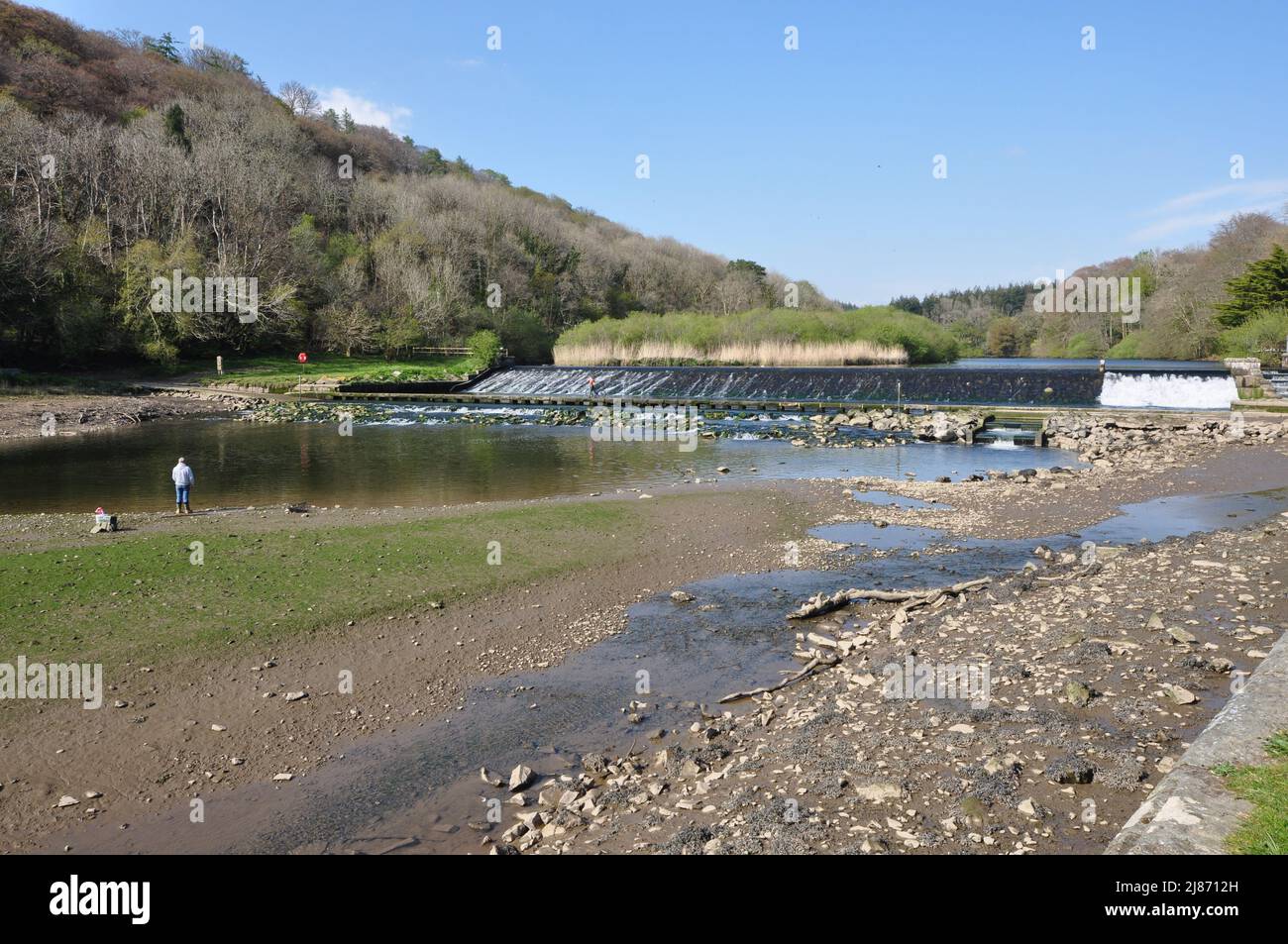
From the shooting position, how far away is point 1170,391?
118ft

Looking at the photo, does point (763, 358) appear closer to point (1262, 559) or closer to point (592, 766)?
point (1262, 559)

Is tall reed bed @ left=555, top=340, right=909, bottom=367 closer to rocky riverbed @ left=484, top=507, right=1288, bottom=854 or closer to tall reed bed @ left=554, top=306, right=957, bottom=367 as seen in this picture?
tall reed bed @ left=554, top=306, right=957, bottom=367

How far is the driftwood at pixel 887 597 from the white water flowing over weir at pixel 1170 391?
97.2ft

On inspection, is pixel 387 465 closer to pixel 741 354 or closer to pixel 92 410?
pixel 92 410

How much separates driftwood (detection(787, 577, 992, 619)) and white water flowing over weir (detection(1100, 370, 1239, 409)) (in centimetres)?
2964

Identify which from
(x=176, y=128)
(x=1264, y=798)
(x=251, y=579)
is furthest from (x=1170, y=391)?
(x=176, y=128)

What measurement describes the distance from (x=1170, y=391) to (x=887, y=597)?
103ft

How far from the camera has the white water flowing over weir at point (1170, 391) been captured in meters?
35.2

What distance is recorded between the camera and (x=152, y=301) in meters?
52.3

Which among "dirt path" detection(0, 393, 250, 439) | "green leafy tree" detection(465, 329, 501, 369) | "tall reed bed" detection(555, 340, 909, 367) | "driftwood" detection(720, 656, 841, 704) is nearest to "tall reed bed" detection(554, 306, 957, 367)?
"tall reed bed" detection(555, 340, 909, 367)

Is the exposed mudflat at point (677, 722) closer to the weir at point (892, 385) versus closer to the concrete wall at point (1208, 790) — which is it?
the concrete wall at point (1208, 790)

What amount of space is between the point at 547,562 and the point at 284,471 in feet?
47.8

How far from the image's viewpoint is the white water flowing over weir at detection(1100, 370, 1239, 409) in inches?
1387

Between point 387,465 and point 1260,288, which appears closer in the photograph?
point 387,465
